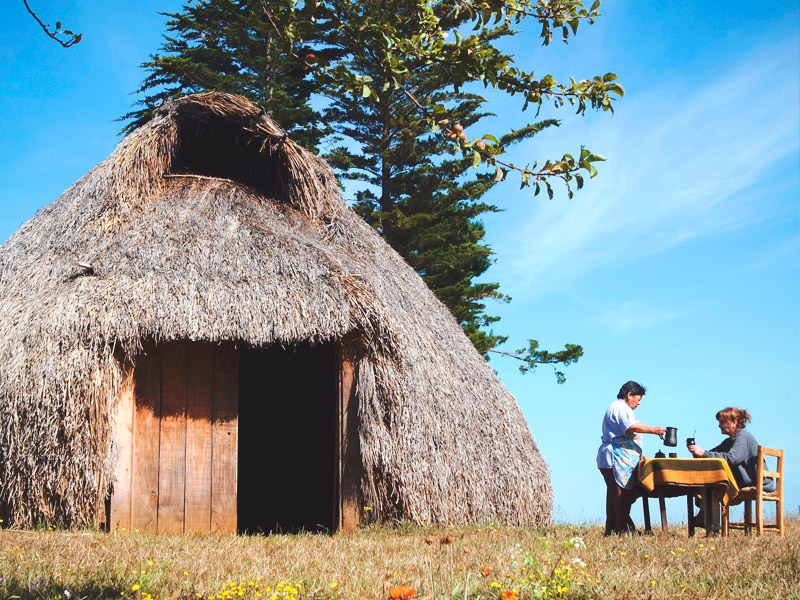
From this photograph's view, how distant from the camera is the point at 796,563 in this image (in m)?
5.40

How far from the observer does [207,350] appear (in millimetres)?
7984

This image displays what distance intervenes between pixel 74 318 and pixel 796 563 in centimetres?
630

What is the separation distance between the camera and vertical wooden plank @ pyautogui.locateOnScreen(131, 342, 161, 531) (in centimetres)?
757

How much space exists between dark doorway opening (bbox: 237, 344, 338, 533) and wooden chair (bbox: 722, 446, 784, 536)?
5.28 meters

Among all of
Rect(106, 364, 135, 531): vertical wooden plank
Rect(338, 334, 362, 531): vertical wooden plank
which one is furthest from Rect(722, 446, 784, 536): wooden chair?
Rect(106, 364, 135, 531): vertical wooden plank

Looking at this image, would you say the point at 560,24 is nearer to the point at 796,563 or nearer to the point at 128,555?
the point at 796,563

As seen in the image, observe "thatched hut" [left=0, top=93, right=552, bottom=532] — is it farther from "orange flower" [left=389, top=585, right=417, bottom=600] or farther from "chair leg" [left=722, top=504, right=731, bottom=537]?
"orange flower" [left=389, top=585, right=417, bottom=600]

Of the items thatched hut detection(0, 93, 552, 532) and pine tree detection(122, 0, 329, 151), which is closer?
thatched hut detection(0, 93, 552, 532)

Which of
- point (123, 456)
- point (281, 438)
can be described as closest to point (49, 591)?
point (123, 456)

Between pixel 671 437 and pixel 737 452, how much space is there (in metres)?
1.03

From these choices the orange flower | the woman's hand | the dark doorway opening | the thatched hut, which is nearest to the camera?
the orange flower

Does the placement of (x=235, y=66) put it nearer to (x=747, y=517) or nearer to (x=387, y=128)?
(x=387, y=128)

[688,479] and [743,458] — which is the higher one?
[743,458]

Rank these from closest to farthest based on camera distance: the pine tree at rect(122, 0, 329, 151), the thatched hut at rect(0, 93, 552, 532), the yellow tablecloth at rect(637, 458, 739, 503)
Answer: the yellow tablecloth at rect(637, 458, 739, 503) < the thatched hut at rect(0, 93, 552, 532) < the pine tree at rect(122, 0, 329, 151)
